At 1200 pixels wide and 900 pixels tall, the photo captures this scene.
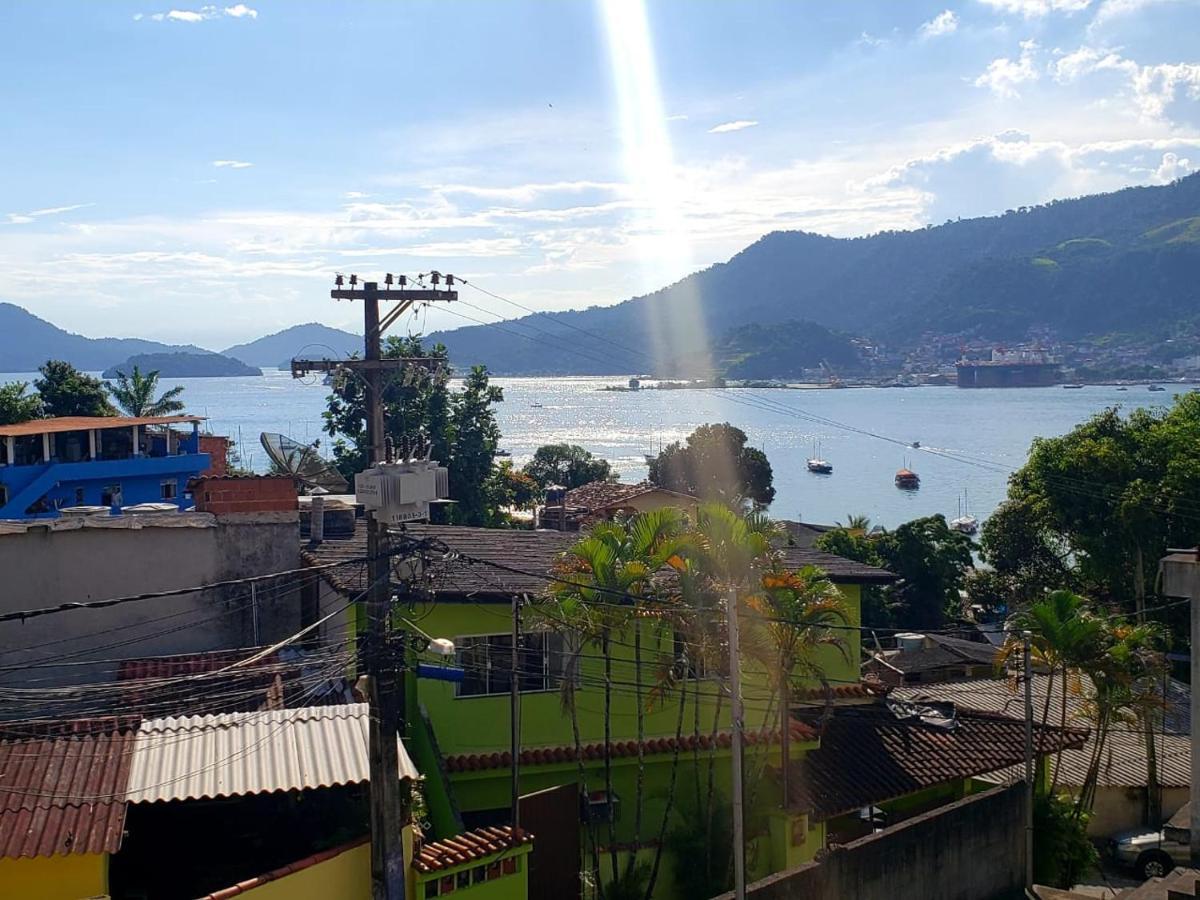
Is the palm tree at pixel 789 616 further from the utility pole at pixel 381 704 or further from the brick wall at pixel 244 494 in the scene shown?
the brick wall at pixel 244 494

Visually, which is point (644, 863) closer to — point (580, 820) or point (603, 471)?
point (580, 820)

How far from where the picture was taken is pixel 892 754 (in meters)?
18.8

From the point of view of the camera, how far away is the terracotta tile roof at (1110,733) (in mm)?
23938

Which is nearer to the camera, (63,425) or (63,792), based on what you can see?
(63,792)

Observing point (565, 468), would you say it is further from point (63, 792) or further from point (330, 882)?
point (63, 792)

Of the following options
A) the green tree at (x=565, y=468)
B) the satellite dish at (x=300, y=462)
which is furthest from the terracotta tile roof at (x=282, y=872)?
the green tree at (x=565, y=468)

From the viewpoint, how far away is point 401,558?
11078mm

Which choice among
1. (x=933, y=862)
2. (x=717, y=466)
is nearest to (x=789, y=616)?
(x=933, y=862)

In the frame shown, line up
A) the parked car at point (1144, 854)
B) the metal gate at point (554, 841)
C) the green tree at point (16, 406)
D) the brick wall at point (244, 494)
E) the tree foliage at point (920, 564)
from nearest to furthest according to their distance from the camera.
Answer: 1. the metal gate at point (554, 841)
2. the brick wall at point (244, 494)
3. the parked car at point (1144, 854)
4. the green tree at point (16, 406)
5. the tree foliage at point (920, 564)

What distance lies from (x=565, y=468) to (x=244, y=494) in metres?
56.5

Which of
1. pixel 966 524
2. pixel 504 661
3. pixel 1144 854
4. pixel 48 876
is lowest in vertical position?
pixel 966 524

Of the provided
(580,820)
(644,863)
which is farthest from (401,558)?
(644,863)

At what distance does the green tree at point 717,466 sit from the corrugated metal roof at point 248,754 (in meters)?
52.9

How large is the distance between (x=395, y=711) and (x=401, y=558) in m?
1.40
